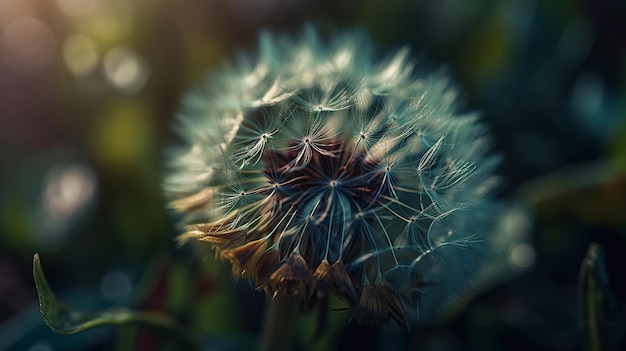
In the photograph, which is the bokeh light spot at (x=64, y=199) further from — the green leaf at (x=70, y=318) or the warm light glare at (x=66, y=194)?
the green leaf at (x=70, y=318)

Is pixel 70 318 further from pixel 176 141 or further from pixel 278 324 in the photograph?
pixel 176 141

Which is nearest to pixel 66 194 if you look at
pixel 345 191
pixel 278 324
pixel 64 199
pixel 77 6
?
pixel 64 199

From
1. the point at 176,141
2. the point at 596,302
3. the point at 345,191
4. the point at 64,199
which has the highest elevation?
the point at 345,191

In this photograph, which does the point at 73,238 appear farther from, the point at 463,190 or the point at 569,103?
the point at 569,103

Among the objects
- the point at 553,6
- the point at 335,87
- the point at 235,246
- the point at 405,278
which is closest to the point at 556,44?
the point at 553,6

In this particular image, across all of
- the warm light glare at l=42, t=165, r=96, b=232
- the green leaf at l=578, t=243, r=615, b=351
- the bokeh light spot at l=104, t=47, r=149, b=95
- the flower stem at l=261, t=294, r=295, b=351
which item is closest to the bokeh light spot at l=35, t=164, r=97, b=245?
the warm light glare at l=42, t=165, r=96, b=232

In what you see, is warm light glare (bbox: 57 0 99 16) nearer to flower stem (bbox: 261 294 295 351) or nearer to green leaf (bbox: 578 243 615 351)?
flower stem (bbox: 261 294 295 351)

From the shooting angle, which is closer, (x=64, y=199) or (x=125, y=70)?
(x=64, y=199)
